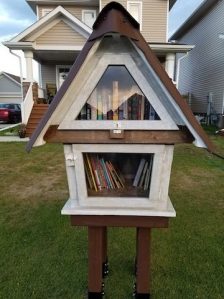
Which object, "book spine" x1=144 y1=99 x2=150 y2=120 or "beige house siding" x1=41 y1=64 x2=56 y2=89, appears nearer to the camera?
"book spine" x1=144 y1=99 x2=150 y2=120

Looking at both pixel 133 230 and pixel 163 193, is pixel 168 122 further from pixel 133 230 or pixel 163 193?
pixel 133 230

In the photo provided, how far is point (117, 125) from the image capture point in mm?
1906

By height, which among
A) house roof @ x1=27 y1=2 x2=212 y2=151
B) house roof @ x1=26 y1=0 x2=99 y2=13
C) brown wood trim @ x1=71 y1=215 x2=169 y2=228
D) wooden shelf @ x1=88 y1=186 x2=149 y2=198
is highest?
house roof @ x1=26 y1=0 x2=99 y2=13

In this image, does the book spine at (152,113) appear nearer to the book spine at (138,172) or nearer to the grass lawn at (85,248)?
the book spine at (138,172)

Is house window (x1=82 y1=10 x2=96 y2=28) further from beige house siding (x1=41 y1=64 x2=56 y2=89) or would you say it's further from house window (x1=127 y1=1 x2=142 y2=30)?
beige house siding (x1=41 y1=64 x2=56 y2=89)

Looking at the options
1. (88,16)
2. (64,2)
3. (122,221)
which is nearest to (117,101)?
(122,221)

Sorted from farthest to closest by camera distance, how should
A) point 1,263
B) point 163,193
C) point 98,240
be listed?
point 1,263, point 98,240, point 163,193

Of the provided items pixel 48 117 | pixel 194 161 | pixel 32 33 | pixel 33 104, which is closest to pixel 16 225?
pixel 48 117

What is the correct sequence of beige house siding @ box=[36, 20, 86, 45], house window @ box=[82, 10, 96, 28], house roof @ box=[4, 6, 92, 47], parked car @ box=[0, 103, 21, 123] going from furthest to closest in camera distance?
parked car @ box=[0, 103, 21, 123], house window @ box=[82, 10, 96, 28], beige house siding @ box=[36, 20, 86, 45], house roof @ box=[4, 6, 92, 47]

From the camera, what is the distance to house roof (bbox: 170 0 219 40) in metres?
15.5

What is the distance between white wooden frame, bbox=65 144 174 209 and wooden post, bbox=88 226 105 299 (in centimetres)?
27

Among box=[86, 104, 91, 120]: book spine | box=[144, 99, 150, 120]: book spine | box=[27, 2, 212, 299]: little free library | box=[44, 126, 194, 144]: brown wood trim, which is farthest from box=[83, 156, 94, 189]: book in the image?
box=[144, 99, 150, 120]: book spine

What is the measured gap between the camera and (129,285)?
255 cm

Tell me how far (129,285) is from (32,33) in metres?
11.3
